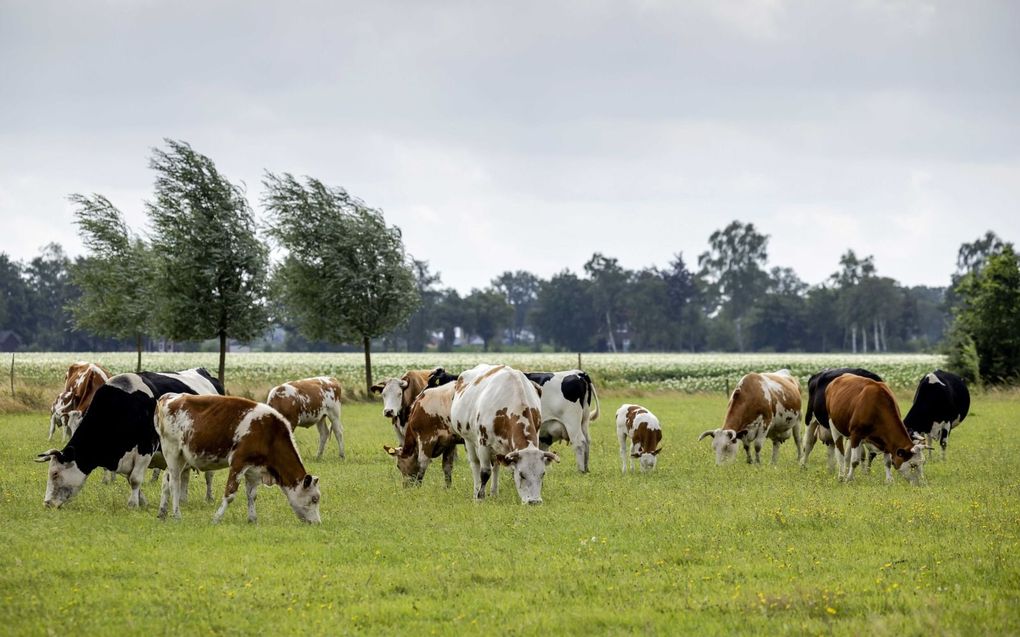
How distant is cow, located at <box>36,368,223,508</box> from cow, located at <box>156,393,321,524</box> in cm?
148

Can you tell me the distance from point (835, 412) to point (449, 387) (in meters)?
6.35

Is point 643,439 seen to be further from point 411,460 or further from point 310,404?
point 310,404

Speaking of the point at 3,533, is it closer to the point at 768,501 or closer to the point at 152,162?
the point at 768,501

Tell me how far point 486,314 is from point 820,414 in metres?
112

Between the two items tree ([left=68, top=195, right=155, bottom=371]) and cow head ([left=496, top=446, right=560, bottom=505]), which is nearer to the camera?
cow head ([left=496, top=446, right=560, bottom=505])

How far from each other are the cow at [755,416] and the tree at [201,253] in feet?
79.4

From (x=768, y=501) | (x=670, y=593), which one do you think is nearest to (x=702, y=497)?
(x=768, y=501)

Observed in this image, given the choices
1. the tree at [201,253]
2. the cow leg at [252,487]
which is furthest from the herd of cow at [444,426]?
the tree at [201,253]

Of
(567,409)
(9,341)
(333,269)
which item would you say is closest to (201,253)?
(333,269)

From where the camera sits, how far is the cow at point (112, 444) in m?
14.8

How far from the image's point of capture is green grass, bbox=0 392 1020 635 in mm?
8852

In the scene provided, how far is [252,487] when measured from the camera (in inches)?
547

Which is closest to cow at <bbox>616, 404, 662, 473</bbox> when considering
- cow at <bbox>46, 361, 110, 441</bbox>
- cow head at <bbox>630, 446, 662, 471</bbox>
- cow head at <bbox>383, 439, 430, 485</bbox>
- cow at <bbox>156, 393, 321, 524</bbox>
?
cow head at <bbox>630, 446, 662, 471</bbox>

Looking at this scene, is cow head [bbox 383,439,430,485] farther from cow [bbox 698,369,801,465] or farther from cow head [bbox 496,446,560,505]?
cow [bbox 698,369,801,465]
